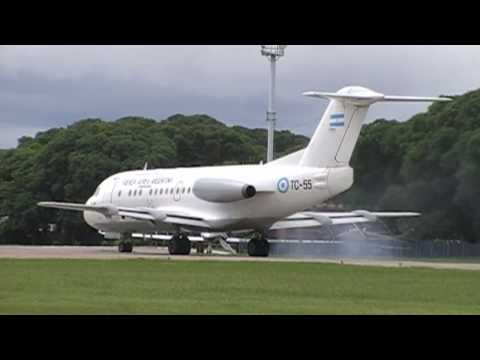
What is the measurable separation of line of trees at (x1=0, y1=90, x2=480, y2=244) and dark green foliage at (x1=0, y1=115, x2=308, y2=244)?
3.6 inches

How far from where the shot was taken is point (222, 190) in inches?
1794

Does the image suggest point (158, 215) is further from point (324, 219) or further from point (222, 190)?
point (324, 219)

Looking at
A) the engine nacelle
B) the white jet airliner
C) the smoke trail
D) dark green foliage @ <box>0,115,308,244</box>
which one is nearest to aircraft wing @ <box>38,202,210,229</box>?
the white jet airliner

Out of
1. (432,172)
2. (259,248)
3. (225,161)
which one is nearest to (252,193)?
(259,248)

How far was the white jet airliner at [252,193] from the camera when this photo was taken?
1745 inches

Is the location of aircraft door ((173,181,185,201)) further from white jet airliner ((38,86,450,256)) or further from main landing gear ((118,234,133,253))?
main landing gear ((118,234,133,253))

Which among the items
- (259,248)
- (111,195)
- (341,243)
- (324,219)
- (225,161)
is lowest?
(259,248)

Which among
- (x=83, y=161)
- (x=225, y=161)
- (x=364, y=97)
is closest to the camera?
(x=364, y=97)

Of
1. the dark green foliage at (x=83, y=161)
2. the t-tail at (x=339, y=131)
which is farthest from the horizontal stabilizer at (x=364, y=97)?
the dark green foliage at (x=83, y=161)

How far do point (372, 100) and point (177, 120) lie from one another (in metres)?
74.8

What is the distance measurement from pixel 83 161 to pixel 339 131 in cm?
4330

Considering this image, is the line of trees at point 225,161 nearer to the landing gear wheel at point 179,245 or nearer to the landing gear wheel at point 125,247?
the landing gear wheel at point 179,245

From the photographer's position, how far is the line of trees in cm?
5325
